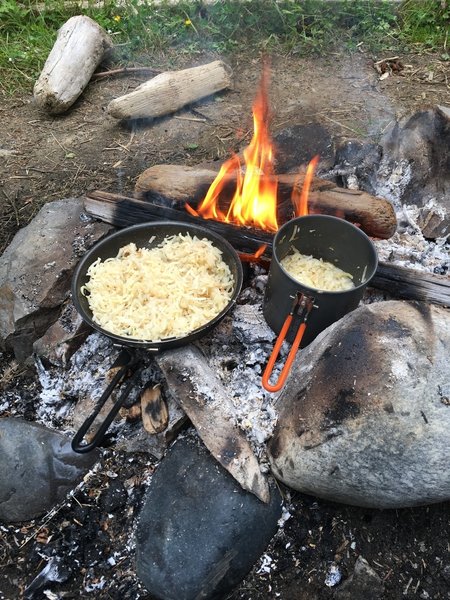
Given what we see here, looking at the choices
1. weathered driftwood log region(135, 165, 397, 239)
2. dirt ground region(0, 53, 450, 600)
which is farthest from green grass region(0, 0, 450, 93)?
weathered driftwood log region(135, 165, 397, 239)

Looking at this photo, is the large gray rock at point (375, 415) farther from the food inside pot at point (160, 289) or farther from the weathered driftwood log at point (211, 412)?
the food inside pot at point (160, 289)

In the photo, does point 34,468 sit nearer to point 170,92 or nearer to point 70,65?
point 170,92

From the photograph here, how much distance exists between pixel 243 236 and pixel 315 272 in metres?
0.65

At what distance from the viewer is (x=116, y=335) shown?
3.11 m

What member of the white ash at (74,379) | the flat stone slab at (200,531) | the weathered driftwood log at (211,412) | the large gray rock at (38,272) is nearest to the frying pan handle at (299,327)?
the weathered driftwood log at (211,412)

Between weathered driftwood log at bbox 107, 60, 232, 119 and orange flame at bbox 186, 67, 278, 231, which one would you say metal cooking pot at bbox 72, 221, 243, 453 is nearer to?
orange flame at bbox 186, 67, 278, 231

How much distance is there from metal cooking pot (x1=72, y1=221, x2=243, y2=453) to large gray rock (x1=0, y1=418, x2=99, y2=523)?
157mm

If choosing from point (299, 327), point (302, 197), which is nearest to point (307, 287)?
point (299, 327)

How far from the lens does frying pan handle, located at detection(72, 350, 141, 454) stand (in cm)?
306

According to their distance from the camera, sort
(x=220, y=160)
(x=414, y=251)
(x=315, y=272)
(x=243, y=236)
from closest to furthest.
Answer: (x=315, y=272) < (x=243, y=236) < (x=414, y=251) < (x=220, y=160)

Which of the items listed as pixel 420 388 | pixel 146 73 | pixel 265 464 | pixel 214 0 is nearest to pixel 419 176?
pixel 420 388

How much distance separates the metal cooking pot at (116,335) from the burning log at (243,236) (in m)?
0.19

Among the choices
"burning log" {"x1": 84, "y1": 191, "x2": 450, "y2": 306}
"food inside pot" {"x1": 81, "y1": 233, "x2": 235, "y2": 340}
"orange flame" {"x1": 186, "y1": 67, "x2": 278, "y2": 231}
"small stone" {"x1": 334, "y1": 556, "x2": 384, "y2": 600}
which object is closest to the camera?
"small stone" {"x1": 334, "y1": 556, "x2": 384, "y2": 600}

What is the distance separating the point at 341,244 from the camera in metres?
3.55
